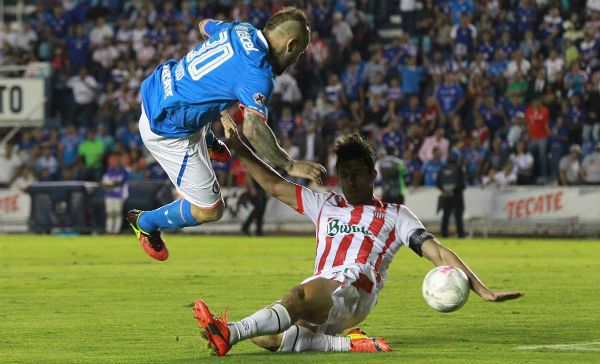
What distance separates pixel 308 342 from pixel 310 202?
1.06m

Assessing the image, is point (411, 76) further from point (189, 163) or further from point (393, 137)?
point (189, 163)

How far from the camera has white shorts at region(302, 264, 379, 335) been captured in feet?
27.3

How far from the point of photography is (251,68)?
9.03m

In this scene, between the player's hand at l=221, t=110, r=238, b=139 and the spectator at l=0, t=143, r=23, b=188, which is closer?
the player's hand at l=221, t=110, r=238, b=139

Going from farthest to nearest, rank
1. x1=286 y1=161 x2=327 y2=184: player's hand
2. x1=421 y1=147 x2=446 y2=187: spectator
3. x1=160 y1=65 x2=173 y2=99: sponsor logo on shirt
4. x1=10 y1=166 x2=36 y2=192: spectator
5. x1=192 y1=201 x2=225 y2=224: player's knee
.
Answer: x1=10 y1=166 x2=36 y2=192: spectator → x1=421 y1=147 x2=446 y2=187: spectator → x1=192 y1=201 x2=225 y2=224: player's knee → x1=160 y1=65 x2=173 y2=99: sponsor logo on shirt → x1=286 y1=161 x2=327 y2=184: player's hand

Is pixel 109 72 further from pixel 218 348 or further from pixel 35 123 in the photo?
pixel 218 348

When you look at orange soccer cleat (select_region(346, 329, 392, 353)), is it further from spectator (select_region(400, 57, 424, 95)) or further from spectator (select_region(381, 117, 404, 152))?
spectator (select_region(400, 57, 424, 95))

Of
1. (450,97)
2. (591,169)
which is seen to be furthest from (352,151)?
(450,97)

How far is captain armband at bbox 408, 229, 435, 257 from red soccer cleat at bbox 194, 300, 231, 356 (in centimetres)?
145

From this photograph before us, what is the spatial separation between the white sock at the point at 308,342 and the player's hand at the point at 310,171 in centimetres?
100

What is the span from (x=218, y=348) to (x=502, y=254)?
45.3ft

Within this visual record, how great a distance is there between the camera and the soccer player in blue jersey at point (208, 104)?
29.0ft

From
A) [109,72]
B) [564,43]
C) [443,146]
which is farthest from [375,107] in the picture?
[109,72]

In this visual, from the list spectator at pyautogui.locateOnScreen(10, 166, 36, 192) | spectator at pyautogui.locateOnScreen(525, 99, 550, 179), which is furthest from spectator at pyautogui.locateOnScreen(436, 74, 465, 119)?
spectator at pyautogui.locateOnScreen(10, 166, 36, 192)
